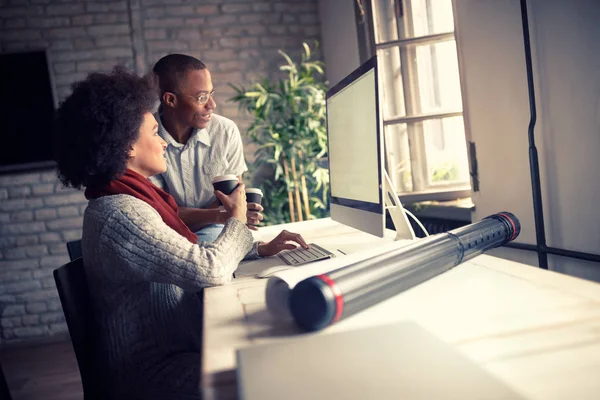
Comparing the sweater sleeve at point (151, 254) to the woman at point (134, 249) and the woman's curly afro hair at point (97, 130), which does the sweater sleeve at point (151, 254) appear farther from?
the woman's curly afro hair at point (97, 130)

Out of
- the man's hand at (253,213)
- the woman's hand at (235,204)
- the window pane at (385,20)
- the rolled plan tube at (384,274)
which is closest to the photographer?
the rolled plan tube at (384,274)

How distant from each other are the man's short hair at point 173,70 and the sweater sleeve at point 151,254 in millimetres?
1094

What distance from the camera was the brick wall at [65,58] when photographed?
381 centimetres

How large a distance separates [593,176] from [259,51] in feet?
10.0

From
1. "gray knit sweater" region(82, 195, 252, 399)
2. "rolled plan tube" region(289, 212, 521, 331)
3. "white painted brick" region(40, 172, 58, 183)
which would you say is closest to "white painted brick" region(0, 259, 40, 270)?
"white painted brick" region(40, 172, 58, 183)

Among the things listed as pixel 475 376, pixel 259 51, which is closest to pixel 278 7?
pixel 259 51

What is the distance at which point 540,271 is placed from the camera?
3.06 feet

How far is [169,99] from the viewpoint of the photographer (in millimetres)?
2084

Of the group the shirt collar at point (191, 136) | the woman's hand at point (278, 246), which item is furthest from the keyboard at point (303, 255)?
the shirt collar at point (191, 136)

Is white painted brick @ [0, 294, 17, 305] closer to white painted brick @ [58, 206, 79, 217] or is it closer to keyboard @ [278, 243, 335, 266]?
white painted brick @ [58, 206, 79, 217]

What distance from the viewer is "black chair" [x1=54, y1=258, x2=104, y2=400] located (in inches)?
43.8

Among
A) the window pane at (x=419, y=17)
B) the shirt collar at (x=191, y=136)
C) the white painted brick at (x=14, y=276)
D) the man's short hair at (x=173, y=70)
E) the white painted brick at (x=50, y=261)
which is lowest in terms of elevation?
the white painted brick at (x=14, y=276)

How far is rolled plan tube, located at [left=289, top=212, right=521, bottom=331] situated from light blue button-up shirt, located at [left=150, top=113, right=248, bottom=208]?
1.31 metres

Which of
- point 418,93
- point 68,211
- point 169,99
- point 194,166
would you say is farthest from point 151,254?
point 68,211
